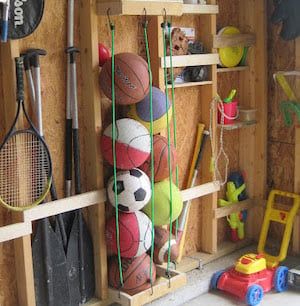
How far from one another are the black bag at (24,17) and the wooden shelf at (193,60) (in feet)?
3.05

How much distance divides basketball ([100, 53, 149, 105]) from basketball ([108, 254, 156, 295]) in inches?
36.5

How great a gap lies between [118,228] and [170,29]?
1.26 metres

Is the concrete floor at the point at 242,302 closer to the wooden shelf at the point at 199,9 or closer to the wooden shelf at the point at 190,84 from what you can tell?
the wooden shelf at the point at 190,84

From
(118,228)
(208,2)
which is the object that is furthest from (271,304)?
(208,2)

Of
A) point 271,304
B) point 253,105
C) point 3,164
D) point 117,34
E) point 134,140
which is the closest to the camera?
point 3,164

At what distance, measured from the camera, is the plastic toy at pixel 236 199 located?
422 cm

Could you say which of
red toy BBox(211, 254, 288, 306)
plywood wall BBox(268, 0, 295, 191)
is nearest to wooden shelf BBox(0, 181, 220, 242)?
red toy BBox(211, 254, 288, 306)

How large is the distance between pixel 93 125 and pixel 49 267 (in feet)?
2.68

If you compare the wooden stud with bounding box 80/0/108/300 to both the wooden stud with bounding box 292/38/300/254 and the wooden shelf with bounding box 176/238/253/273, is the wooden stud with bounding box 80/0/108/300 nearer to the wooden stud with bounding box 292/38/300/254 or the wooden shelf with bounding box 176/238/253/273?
the wooden shelf with bounding box 176/238/253/273

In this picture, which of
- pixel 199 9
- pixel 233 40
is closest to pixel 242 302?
pixel 233 40

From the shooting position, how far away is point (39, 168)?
2.96 m

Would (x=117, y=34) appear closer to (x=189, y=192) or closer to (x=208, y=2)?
(x=208, y=2)

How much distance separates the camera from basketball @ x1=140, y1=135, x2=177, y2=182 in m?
3.25

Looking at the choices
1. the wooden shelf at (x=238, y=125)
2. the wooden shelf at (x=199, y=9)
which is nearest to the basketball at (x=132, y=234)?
the wooden shelf at (x=238, y=125)
